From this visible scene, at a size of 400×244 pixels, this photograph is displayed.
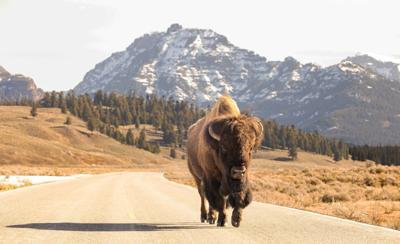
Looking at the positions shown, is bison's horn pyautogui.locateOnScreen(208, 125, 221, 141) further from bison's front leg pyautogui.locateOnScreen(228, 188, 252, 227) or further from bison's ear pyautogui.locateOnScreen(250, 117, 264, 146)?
bison's front leg pyautogui.locateOnScreen(228, 188, 252, 227)

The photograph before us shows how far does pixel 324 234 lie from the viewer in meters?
11.0

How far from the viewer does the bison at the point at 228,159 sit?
10.6m

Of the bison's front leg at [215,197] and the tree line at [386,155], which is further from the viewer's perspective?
the tree line at [386,155]

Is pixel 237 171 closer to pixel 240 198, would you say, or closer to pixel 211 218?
pixel 240 198

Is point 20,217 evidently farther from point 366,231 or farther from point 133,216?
point 366,231

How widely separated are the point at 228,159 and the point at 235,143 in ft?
1.09

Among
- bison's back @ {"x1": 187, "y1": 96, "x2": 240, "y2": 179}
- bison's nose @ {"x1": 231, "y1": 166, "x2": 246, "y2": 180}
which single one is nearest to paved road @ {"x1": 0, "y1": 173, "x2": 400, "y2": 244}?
bison's nose @ {"x1": 231, "y1": 166, "x2": 246, "y2": 180}

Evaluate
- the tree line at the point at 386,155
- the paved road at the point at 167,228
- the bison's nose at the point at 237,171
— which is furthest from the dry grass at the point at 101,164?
the tree line at the point at 386,155

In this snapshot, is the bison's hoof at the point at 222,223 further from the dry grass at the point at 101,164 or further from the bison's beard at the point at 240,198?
the dry grass at the point at 101,164

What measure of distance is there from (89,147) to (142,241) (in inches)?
7001

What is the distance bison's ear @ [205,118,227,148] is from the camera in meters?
11.2

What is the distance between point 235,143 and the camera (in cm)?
1060

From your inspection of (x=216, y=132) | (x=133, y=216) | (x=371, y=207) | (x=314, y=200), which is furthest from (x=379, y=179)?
(x=216, y=132)

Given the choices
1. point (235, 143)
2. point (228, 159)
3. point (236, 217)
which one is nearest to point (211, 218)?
point (236, 217)
